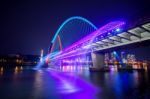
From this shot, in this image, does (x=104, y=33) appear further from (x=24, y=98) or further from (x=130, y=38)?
(x=24, y=98)

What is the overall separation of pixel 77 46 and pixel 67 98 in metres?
47.4

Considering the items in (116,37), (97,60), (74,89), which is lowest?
(74,89)

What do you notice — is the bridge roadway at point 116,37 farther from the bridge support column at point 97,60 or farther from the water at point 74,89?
the water at point 74,89

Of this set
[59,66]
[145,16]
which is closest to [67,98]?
[145,16]

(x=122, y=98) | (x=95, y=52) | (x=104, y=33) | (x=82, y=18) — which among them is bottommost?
(x=122, y=98)

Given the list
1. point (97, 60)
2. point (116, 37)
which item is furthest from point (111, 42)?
point (97, 60)

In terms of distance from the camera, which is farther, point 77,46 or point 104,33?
point 77,46

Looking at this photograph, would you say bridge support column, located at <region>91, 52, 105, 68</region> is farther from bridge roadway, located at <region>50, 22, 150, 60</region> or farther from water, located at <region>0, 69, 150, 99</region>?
water, located at <region>0, 69, 150, 99</region>

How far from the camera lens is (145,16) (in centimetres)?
2483

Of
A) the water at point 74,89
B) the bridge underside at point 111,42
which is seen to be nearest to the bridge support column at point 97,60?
the bridge underside at point 111,42

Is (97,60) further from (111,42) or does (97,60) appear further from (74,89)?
(74,89)

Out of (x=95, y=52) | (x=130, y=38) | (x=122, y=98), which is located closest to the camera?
(x=122, y=98)

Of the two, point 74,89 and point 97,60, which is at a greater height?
point 97,60

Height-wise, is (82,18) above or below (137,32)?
above
